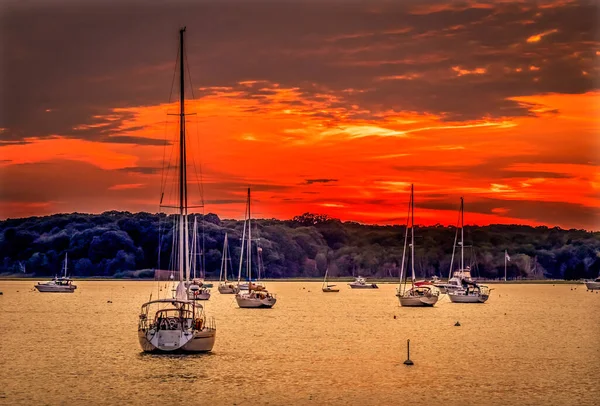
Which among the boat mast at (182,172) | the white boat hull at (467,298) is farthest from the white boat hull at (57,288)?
the boat mast at (182,172)

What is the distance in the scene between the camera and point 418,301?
12756 cm

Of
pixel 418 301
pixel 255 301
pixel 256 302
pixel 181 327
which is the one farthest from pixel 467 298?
pixel 181 327

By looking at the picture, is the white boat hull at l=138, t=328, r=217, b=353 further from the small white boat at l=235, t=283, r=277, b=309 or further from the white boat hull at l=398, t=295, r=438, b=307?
the white boat hull at l=398, t=295, r=438, b=307

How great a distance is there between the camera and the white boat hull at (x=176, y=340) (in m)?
56.8

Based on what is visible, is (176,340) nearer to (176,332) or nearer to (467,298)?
(176,332)

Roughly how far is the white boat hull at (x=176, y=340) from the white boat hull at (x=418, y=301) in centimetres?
6879

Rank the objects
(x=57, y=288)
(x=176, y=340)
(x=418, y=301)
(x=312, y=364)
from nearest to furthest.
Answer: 1. (x=176, y=340)
2. (x=312, y=364)
3. (x=418, y=301)
4. (x=57, y=288)

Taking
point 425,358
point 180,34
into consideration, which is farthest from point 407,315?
point 180,34

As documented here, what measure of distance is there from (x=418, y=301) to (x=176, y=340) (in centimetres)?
7456

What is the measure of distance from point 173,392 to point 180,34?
26.2 m

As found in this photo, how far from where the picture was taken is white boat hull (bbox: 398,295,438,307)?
12519 centimetres

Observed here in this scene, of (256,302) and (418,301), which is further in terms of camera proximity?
(418,301)

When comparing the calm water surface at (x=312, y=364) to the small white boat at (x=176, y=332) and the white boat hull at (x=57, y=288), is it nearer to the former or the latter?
the small white boat at (x=176, y=332)

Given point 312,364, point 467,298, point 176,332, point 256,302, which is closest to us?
point 176,332
